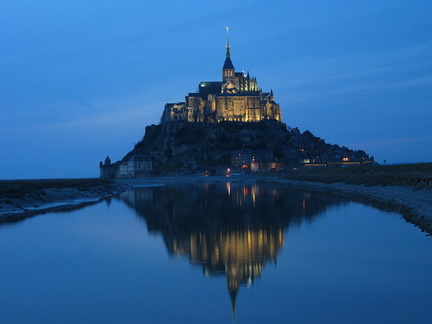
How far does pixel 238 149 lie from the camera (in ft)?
374

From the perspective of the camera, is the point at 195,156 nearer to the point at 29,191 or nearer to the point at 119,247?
the point at 29,191

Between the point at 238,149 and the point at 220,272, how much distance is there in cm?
9914

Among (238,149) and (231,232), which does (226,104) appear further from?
(231,232)

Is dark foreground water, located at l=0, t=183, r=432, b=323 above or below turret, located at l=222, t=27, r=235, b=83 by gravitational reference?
below

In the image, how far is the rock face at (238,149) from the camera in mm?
109375

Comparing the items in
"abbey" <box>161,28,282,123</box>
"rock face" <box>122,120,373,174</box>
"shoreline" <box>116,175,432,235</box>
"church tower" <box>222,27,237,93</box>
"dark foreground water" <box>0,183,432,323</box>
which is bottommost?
"dark foreground water" <box>0,183,432,323</box>

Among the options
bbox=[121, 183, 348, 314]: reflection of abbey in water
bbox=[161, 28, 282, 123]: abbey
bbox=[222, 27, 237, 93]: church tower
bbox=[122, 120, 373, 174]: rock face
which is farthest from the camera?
bbox=[222, 27, 237, 93]: church tower

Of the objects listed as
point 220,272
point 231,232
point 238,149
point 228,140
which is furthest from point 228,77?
point 220,272

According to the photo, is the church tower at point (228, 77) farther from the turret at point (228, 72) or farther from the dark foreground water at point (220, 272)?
the dark foreground water at point (220, 272)

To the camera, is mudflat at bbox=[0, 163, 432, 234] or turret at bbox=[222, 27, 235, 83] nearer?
mudflat at bbox=[0, 163, 432, 234]

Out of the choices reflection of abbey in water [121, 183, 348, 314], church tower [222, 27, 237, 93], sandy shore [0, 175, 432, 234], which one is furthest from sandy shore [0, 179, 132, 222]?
church tower [222, 27, 237, 93]

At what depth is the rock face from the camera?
10938 centimetres

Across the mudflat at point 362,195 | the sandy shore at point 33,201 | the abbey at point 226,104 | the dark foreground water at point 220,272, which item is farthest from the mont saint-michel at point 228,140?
the dark foreground water at point 220,272

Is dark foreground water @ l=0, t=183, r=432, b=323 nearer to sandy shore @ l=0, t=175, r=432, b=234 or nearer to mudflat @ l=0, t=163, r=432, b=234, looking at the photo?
sandy shore @ l=0, t=175, r=432, b=234
